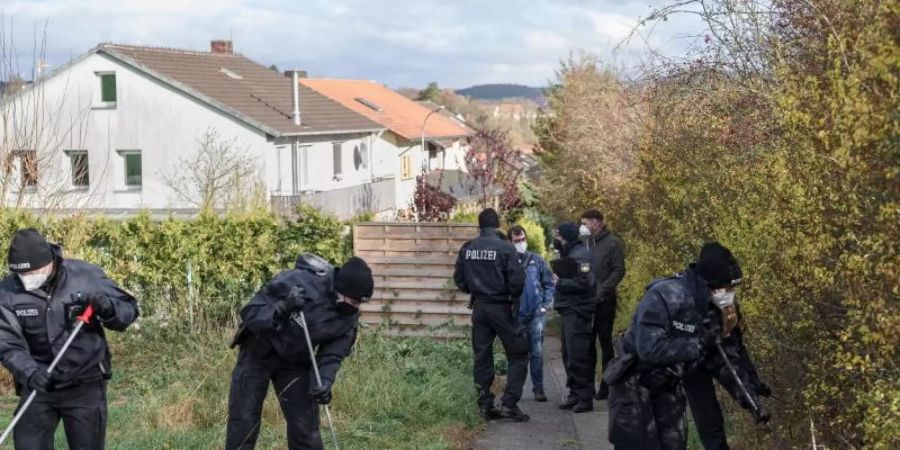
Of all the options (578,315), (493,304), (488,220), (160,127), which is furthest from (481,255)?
(160,127)

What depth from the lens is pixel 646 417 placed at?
23.1 ft

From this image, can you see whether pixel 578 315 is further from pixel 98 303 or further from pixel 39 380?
pixel 39 380

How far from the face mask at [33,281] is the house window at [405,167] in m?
42.5

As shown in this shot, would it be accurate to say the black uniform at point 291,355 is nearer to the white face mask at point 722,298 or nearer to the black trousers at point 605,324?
the white face mask at point 722,298

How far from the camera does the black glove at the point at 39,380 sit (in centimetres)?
637

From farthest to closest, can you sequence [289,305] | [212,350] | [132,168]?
[132,168], [212,350], [289,305]

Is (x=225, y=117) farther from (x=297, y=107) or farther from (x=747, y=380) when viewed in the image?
(x=747, y=380)

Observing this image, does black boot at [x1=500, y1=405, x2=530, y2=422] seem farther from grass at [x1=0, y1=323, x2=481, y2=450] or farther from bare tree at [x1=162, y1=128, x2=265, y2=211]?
bare tree at [x1=162, y1=128, x2=265, y2=211]

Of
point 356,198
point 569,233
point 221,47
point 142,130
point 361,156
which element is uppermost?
point 221,47

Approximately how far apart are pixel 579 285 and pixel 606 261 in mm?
664

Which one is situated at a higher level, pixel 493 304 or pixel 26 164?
pixel 26 164

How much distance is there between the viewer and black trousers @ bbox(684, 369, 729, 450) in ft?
24.0

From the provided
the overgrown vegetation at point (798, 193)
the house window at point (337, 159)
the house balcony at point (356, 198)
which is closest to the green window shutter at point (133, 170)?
the house balcony at point (356, 198)

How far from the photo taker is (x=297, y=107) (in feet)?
126
